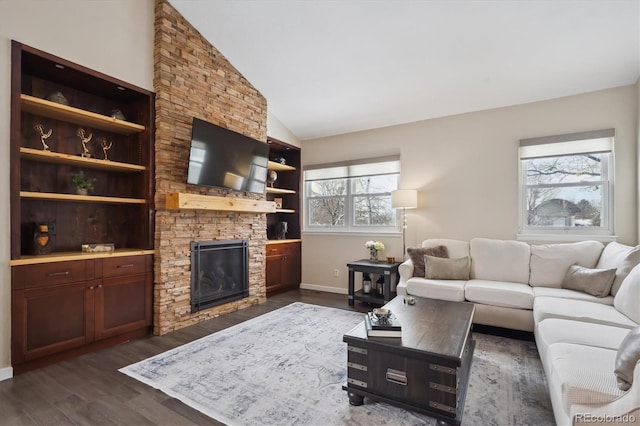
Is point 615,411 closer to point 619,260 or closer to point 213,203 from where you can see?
point 619,260

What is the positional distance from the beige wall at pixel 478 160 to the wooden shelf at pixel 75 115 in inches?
123

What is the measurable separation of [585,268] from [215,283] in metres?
4.10

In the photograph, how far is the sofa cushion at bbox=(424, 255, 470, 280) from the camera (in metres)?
3.65

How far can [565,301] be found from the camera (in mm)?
2744

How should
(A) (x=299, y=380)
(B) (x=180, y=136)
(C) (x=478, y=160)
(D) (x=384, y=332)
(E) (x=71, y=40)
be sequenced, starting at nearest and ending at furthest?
(D) (x=384, y=332), (A) (x=299, y=380), (E) (x=71, y=40), (B) (x=180, y=136), (C) (x=478, y=160)

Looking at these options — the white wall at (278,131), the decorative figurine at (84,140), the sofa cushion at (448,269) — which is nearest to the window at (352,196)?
the white wall at (278,131)

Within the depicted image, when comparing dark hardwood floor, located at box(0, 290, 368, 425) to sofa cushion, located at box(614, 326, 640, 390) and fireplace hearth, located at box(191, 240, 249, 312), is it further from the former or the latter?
sofa cushion, located at box(614, 326, 640, 390)

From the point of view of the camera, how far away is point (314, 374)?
7.76ft

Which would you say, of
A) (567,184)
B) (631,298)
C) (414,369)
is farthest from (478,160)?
(414,369)

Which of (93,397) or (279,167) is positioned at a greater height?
(279,167)

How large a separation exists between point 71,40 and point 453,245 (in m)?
4.57

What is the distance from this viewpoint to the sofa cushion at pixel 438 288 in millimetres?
3320

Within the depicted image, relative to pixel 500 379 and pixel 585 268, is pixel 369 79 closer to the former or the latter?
pixel 585 268

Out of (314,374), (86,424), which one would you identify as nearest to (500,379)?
(314,374)
